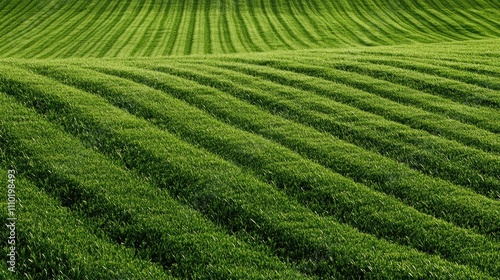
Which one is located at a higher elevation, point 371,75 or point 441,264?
point 371,75

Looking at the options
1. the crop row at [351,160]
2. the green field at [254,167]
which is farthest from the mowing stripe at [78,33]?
the crop row at [351,160]

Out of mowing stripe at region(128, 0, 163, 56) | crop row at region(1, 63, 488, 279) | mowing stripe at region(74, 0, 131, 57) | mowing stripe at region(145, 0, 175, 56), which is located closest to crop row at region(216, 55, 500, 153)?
crop row at region(1, 63, 488, 279)

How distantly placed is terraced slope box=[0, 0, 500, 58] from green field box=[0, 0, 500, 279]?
65.7 feet

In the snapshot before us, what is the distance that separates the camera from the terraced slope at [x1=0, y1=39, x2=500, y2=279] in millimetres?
5773

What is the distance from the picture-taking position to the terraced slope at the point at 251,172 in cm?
577

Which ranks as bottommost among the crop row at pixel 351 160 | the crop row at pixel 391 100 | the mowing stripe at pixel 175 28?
the mowing stripe at pixel 175 28

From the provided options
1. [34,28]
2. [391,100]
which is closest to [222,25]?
[34,28]

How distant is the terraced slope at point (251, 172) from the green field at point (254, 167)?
0.09 feet

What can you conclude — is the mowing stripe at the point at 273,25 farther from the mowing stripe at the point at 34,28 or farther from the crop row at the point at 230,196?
the crop row at the point at 230,196

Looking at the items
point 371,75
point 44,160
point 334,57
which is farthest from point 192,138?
point 334,57

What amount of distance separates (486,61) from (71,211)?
40.7 ft

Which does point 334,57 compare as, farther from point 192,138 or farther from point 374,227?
point 374,227

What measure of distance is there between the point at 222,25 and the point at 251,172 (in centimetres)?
3611

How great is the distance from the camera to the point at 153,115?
9.63m
